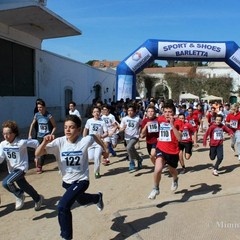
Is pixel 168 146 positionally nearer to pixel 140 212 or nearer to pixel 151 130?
pixel 140 212

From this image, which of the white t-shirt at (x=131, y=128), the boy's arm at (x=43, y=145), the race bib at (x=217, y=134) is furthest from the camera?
the white t-shirt at (x=131, y=128)

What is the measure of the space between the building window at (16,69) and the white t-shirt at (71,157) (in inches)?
463

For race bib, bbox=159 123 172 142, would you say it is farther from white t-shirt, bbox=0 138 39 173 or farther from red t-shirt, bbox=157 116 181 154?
white t-shirt, bbox=0 138 39 173

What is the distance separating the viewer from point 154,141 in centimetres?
778

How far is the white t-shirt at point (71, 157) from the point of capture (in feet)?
14.4

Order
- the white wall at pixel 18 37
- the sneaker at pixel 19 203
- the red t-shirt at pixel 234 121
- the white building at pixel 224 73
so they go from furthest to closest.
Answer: the white building at pixel 224 73
the white wall at pixel 18 37
the red t-shirt at pixel 234 121
the sneaker at pixel 19 203

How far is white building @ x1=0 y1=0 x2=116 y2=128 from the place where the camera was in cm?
1466

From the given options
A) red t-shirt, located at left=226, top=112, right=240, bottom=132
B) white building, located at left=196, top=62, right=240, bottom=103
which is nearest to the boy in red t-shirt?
red t-shirt, located at left=226, top=112, right=240, bottom=132

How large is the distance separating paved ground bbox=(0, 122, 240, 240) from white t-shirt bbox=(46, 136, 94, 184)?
2.45ft

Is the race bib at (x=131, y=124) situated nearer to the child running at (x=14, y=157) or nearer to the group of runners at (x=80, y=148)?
the group of runners at (x=80, y=148)

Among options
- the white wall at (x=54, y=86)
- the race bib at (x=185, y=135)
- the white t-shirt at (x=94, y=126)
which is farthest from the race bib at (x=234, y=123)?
the white wall at (x=54, y=86)

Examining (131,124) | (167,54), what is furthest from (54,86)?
(131,124)

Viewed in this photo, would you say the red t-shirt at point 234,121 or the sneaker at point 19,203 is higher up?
the red t-shirt at point 234,121

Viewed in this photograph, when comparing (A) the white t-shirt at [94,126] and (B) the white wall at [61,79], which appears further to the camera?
(B) the white wall at [61,79]
